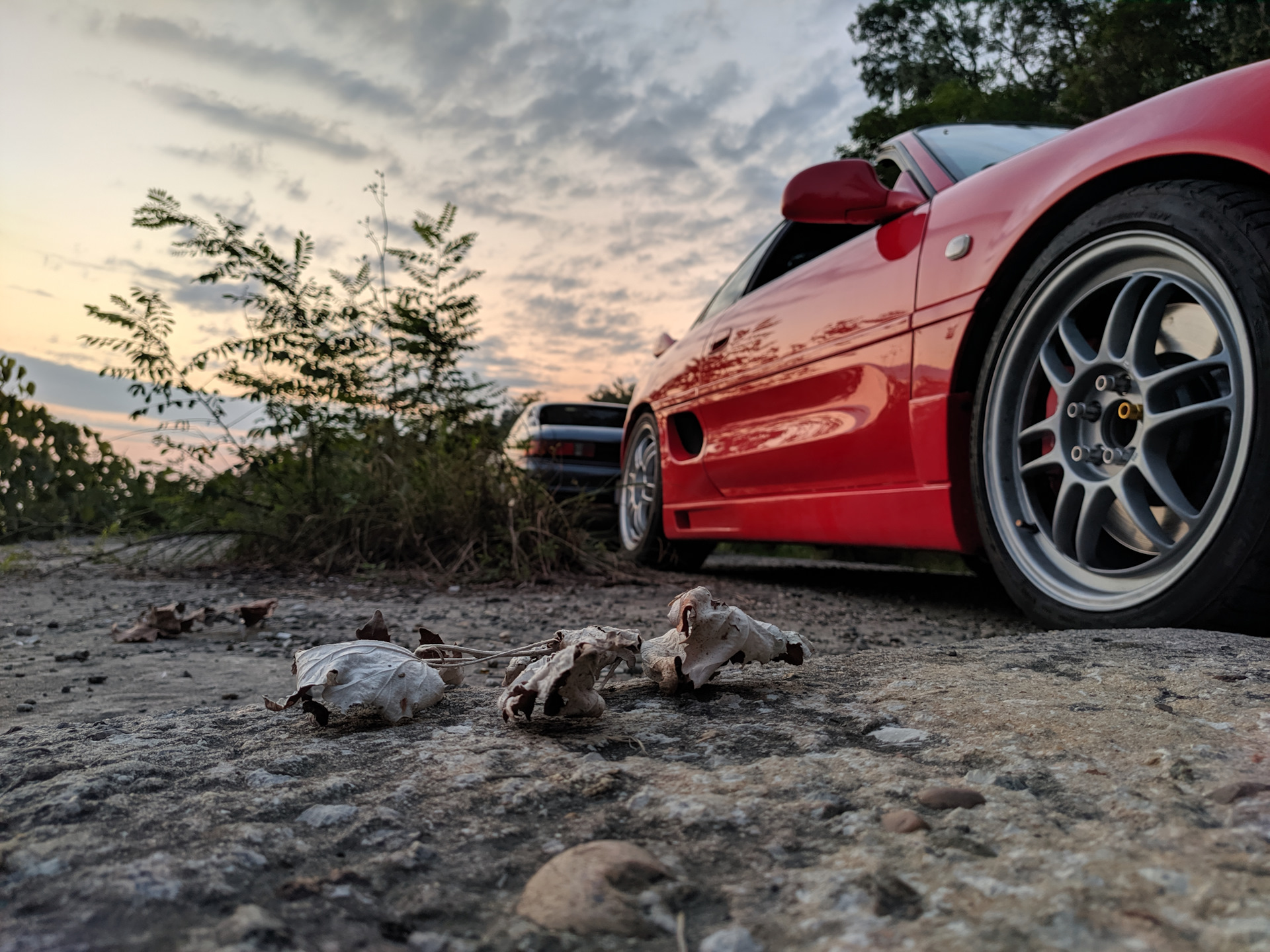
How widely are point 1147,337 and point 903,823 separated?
4.95 feet

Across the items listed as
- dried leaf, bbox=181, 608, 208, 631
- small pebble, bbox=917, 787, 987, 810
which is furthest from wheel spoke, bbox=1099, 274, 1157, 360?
dried leaf, bbox=181, 608, 208, 631

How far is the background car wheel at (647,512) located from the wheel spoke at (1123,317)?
2.75m

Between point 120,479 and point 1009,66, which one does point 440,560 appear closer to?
point 120,479

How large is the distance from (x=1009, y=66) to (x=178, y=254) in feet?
70.1

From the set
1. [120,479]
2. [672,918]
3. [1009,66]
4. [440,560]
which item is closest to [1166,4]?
[1009,66]

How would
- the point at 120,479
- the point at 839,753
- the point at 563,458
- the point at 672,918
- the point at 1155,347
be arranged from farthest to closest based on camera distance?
the point at 120,479 → the point at 563,458 → the point at 1155,347 → the point at 839,753 → the point at 672,918

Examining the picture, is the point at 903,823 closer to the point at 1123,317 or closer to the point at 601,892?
the point at 601,892

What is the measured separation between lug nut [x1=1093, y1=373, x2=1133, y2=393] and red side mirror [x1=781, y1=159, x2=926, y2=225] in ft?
3.14

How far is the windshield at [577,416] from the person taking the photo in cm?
635

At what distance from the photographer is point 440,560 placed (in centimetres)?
432

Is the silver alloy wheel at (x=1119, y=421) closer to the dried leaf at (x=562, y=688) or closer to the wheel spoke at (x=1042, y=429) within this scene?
the wheel spoke at (x=1042, y=429)

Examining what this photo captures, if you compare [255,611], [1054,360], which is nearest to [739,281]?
[1054,360]

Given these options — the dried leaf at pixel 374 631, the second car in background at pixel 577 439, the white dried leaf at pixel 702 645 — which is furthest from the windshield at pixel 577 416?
the white dried leaf at pixel 702 645

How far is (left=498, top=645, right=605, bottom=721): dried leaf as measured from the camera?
1.16 metres
